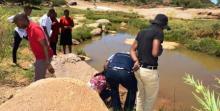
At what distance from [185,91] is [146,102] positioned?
5.38 metres

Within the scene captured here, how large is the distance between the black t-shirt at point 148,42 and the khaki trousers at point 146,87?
0.41 feet

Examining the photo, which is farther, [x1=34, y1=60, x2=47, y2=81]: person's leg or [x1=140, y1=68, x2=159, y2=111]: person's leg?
[x1=34, y1=60, x2=47, y2=81]: person's leg

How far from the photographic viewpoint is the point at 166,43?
2047 centimetres

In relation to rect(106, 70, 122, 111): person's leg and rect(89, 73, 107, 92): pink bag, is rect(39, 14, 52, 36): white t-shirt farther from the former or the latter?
rect(106, 70, 122, 111): person's leg

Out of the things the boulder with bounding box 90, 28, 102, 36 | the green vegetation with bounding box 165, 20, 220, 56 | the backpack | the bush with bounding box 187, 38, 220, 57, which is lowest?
the boulder with bounding box 90, 28, 102, 36

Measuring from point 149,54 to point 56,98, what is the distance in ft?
5.52

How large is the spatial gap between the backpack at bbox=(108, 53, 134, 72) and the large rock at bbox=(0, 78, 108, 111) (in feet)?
4.78

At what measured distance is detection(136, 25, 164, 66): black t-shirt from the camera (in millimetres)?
5738

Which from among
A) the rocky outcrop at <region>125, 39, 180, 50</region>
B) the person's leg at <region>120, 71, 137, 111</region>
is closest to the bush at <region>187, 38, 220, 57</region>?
the rocky outcrop at <region>125, 39, 180, 50</region>

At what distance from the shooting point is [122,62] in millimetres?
6258

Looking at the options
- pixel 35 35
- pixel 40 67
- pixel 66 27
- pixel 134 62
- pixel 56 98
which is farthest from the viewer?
pixel 66 27

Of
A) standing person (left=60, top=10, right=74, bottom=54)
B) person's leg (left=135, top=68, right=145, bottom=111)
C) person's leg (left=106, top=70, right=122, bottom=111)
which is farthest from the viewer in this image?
standing person (left=60, top=10, right=74, bottom=54)

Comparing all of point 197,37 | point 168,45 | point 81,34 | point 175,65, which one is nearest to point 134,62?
point 175,65

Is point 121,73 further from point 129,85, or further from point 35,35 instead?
point 35,35
